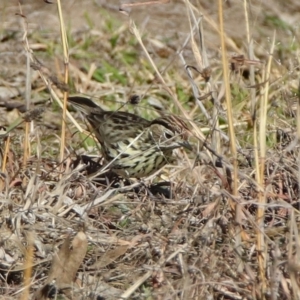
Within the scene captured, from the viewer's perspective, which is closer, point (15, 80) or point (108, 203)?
point (108, 203)

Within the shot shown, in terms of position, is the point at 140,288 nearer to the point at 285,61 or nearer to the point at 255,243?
the point at 255,243

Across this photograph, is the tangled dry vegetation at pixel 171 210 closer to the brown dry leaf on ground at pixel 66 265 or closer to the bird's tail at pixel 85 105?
the brown dry leaf on ground at pixel 66 265

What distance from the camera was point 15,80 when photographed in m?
6.23

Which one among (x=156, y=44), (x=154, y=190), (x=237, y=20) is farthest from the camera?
(x=237, y=20)

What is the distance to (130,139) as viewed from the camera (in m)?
4.67

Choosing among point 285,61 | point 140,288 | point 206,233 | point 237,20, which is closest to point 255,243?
point 206,233

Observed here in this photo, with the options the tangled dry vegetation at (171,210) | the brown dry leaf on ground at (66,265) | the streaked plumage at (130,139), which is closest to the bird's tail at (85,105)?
the streaked plumage at (130,139)

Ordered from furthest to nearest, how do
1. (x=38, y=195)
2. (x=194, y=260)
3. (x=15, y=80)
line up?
(x=15, y=80) → (x=38, y=195) → (x=194, y=260)

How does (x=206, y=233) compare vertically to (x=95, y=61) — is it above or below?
above

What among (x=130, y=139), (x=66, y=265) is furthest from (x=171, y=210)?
(x=130, y=139)

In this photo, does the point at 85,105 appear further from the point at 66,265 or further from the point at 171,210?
the point at 66,265

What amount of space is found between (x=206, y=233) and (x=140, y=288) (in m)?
0.31

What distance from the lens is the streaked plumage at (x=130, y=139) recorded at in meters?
4.44

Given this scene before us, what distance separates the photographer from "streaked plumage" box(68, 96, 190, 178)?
4441mm
